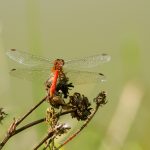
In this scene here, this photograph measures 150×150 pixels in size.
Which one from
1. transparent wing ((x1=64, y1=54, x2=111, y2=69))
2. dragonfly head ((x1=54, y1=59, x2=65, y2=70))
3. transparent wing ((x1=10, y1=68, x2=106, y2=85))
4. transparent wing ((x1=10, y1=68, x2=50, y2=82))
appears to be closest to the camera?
dragonfly head ((x1=54, y1=59, x2=65, y2=70))

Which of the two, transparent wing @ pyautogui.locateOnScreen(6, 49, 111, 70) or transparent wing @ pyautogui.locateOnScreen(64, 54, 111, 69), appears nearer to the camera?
transparent wing @ pyautogui.locateOnScreen(6, 49, 111, 70)

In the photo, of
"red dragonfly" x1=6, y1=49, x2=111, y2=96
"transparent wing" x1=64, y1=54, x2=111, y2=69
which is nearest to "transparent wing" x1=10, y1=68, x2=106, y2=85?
"red dragonfly" x1=6, y1=49, x2=111, y2=96

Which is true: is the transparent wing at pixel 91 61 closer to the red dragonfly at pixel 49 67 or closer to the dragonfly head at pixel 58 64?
the red dragonfly at pixel 49 67

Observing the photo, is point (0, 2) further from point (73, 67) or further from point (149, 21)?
point (73, 67)

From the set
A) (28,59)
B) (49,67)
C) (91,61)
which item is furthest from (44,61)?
(91,61)

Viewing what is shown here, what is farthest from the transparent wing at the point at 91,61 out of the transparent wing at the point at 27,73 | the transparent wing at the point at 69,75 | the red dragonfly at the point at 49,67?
the transparent wing at the point at 27,73

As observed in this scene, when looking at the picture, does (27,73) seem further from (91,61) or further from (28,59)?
(91,61)

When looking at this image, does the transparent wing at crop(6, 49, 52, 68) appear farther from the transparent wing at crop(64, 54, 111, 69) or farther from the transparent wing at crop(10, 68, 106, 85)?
the transparent wing at crop(64, 54, 111, 69)
